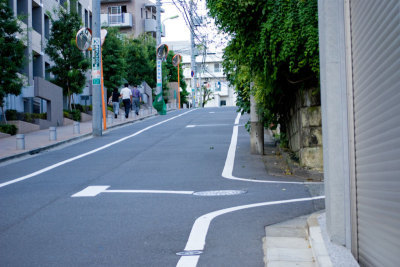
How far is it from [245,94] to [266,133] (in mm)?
6329

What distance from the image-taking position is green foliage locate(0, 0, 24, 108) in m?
21.8

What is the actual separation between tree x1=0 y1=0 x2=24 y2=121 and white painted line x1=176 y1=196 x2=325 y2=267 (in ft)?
51.5

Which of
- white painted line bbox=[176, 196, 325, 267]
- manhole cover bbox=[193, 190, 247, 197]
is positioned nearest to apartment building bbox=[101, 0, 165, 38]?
manhole cover bbox=[193, 190, 247, 197]

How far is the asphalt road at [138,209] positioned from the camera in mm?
5496

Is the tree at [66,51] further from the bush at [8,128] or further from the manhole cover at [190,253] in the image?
the manhole cover at [190,253]

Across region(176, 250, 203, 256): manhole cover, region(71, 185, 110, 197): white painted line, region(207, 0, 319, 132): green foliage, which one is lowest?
region(176, 250, 203, 256): manhole cover

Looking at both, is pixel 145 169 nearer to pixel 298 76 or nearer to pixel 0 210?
pixel 298 76

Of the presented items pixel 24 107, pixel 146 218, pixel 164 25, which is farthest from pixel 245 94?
pixel 164 25

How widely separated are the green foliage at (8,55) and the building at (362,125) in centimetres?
1826

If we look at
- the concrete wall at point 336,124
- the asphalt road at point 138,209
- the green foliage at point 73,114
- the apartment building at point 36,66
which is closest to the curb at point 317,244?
the concrete wall at point 336,124

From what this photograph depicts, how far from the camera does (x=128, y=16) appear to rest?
2576 inches

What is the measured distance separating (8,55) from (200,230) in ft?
58.2

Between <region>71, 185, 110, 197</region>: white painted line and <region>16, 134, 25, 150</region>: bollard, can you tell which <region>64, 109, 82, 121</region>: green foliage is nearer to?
<region>16, 134, 25, 150</region>: bollard

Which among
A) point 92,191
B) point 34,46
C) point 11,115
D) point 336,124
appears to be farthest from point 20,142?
point 34,46
